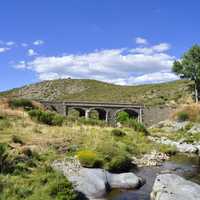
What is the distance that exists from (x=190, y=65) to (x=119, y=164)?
205ft

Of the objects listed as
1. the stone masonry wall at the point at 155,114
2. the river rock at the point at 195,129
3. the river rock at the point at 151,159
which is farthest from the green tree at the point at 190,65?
the river rock at the point at 151,159

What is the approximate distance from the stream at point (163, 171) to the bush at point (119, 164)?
877mm

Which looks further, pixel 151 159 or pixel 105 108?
pixel 105 108

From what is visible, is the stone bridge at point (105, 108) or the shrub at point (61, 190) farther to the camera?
the stone bridge at point (105, 108)

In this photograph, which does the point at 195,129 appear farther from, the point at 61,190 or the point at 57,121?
the point at 61,190

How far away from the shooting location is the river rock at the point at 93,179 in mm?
21562

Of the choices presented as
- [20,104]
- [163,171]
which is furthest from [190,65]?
[163,171]

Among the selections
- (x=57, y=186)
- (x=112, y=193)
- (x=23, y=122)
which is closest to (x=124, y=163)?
(x=112, y=193)

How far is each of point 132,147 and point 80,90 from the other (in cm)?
14154

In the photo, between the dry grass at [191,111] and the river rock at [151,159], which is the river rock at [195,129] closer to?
the dry grass at [191,111]

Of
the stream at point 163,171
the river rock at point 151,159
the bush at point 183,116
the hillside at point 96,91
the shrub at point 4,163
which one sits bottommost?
the stream at point 163,171

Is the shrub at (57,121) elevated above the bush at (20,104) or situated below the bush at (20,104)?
below

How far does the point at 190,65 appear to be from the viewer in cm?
8688

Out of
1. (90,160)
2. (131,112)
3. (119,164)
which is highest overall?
(131,112)
